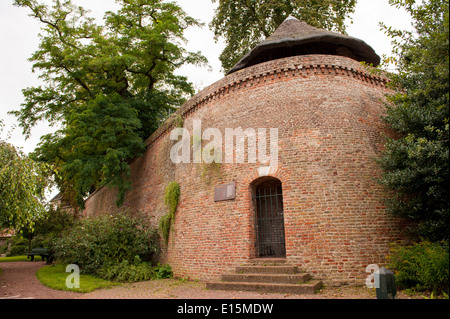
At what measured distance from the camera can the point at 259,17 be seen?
60.0 ft

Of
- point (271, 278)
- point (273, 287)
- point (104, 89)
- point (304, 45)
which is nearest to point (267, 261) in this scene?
point (271, 278)

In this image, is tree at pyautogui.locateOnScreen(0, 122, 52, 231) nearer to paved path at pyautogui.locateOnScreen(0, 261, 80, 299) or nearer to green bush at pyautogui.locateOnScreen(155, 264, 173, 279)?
paved path at pyautogui.locateOnScreen(0, 261, 80, 299)

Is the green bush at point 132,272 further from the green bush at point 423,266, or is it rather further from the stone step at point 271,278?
the green bush at point 423,266

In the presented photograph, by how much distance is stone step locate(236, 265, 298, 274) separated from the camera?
7105 mm

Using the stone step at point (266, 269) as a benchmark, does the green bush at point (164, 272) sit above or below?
below

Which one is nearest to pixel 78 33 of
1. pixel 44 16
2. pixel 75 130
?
pixel 44 16

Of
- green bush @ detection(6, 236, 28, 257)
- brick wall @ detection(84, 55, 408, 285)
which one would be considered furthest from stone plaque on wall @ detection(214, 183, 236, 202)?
green bush @ detection(6, 236, 28, 257)

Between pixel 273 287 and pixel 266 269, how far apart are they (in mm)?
871

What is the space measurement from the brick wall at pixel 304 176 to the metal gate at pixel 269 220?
1.53 feet

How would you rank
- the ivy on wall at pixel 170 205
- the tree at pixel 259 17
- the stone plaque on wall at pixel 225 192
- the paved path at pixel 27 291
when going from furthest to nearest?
the tree at pixel 259 17
the ivy on wall at pixel 170 205
the stone plaque on wall at pixel 225 192
the paved path at pixel 27 291

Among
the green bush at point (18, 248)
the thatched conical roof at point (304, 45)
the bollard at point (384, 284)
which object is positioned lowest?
the green bush at point (18, 248)

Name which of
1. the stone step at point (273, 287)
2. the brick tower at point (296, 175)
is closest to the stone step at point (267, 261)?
the brick tower at point (296, 175)

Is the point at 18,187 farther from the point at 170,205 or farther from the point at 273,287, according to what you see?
the point at 273,287

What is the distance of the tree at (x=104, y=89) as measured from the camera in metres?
12.9
